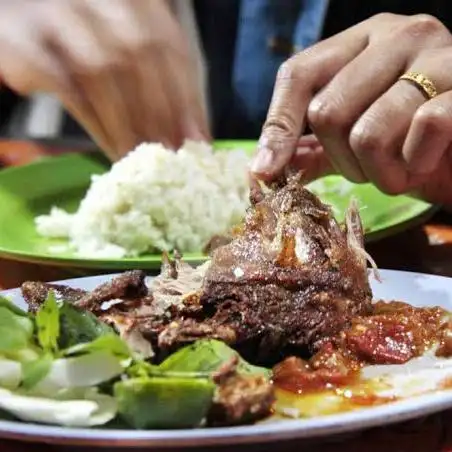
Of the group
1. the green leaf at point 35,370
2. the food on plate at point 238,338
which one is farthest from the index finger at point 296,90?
the green leaf at point 35,370

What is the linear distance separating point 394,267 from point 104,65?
1095 millimetres

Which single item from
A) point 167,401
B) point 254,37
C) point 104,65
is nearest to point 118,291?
point 167,401

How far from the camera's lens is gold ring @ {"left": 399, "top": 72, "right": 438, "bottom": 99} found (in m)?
1.89

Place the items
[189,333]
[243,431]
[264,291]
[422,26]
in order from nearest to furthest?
1. [243,431]
2. [189,333]
3. [264,291]
4. [422,26]

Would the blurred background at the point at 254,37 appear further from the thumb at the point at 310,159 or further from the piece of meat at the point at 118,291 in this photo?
the piece of meat at the point at 118,291

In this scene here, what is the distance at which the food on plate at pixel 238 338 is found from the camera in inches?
39.8

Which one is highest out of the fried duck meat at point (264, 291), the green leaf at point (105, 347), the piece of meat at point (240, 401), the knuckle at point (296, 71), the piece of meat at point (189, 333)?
the knuckle at point (296, 71)

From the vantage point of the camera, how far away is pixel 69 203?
2426 millimetres

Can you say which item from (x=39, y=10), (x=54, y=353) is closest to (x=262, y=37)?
(x=39, y=10)

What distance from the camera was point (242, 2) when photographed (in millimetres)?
3348

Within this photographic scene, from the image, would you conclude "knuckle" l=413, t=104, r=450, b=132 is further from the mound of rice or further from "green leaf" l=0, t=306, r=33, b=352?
"green leaf" l=0, t=306, r=33, b=352

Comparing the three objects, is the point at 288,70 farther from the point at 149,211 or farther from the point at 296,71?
the point at 149,211

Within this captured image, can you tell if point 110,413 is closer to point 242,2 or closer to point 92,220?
point 92,220

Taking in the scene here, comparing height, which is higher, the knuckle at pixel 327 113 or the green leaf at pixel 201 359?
the knuckle at pixel 327 113
